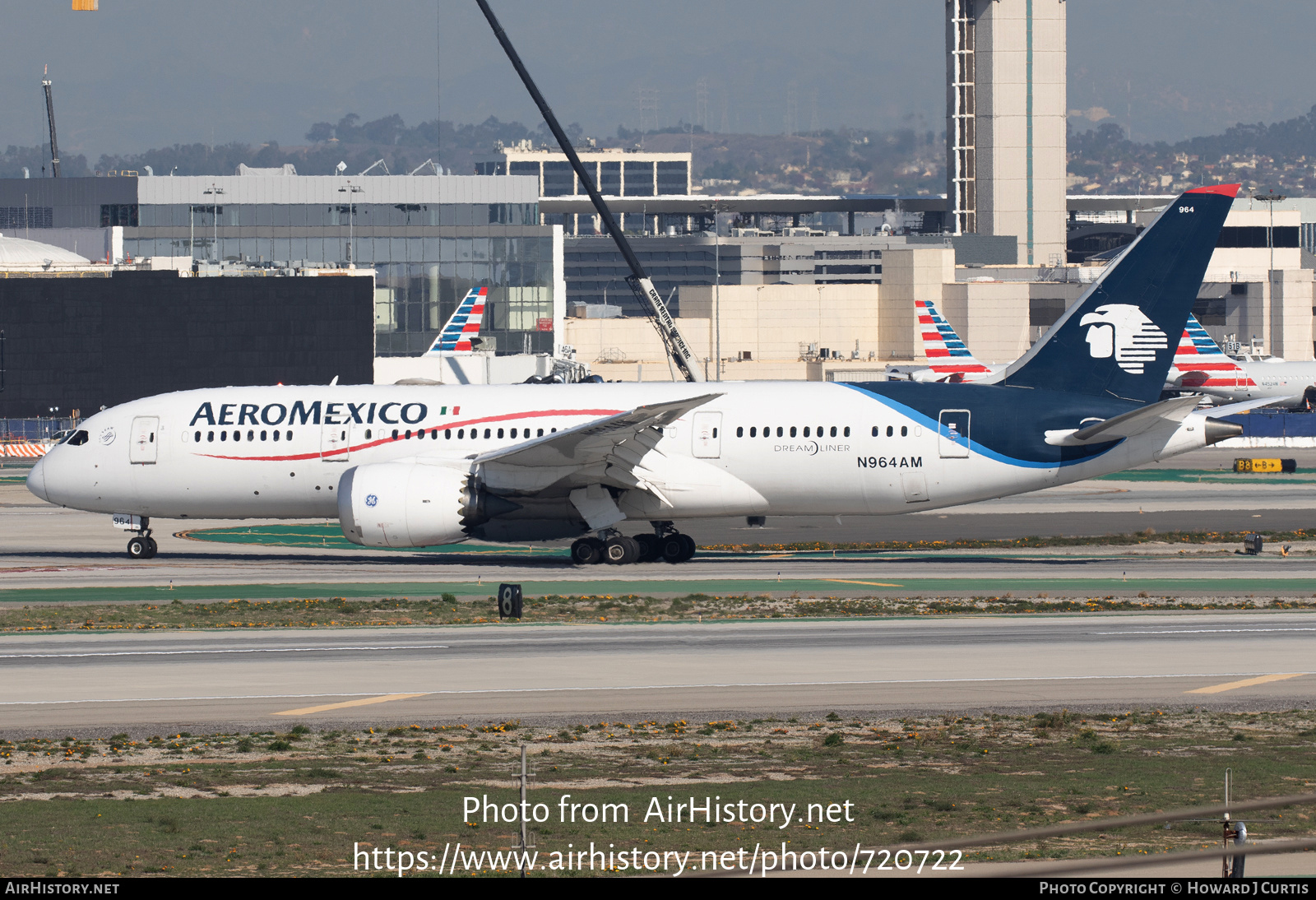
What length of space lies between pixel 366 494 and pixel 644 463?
712 cm

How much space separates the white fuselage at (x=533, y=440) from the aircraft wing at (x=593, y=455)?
17cm

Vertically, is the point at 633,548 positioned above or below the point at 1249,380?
below

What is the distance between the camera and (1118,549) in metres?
43.3

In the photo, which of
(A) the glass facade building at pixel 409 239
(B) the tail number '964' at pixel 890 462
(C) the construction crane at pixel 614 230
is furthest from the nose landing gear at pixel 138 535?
(A) the glass facade building at pixel 409 239

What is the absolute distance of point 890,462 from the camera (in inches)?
1517

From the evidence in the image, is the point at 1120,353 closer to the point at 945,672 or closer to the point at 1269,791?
the point at 945,672

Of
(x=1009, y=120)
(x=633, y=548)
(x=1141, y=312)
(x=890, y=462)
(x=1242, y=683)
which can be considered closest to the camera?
(x=1242, y=683)

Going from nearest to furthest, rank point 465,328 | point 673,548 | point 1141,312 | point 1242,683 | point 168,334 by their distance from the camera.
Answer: point 1242,683 < point 1141,312 < point 673,548 < point 465,328 < point 168,334

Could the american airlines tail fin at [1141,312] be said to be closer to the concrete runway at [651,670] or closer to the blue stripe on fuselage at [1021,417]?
the blue stripe on fuselage at [1021,417]

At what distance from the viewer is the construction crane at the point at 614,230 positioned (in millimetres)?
86250

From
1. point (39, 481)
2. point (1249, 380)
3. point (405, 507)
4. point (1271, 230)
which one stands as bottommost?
point (405, 507)

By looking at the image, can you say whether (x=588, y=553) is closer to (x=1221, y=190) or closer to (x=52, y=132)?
(x=1221, y=190)

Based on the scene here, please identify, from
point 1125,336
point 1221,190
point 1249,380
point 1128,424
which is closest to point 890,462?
point 1128,424

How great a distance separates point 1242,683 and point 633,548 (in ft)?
63.7
